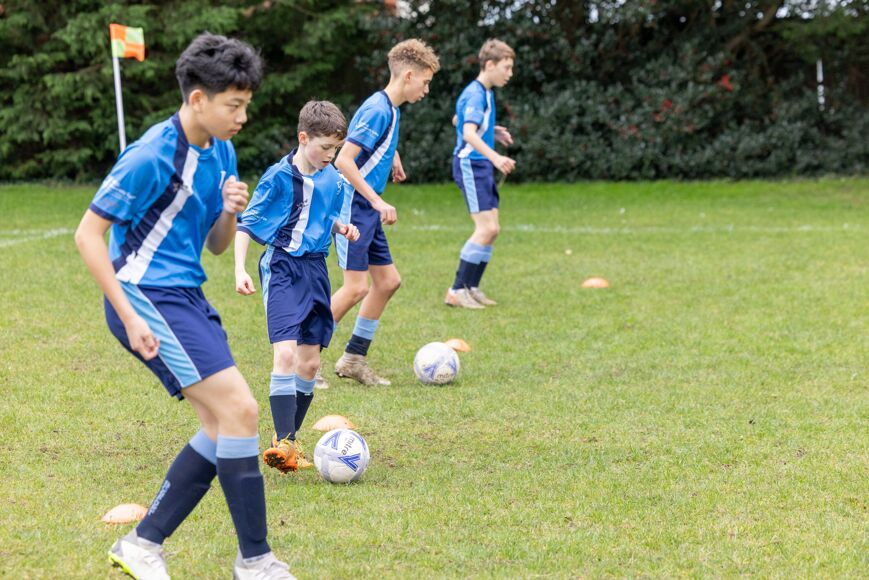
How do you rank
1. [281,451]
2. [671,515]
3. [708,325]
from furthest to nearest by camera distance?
1. [708,325]
2. [281,451]
3. [671,515]

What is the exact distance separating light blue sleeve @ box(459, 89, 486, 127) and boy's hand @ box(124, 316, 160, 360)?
622cm

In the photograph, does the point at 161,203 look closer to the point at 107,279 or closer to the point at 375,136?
the point at 107,279

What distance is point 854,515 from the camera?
4395mm

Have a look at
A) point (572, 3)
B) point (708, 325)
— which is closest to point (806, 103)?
point (572, 3)

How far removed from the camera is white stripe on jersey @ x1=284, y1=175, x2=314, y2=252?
520cm

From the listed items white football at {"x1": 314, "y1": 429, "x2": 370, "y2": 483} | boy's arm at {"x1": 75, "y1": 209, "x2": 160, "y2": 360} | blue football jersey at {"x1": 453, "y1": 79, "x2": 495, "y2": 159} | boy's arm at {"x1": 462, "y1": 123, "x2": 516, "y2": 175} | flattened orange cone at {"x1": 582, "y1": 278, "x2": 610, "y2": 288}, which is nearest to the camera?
boy's arm at {"x1": 75, "y1": 209, "x2": 160, "y2": 360}

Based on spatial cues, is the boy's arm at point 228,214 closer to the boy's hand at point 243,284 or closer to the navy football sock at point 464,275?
the boy's hand at point 243,284

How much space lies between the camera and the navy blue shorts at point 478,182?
9516 millimetres

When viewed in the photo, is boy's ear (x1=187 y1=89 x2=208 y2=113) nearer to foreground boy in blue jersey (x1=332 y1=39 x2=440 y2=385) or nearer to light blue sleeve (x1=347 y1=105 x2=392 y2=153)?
foreground boy in blue jersey (x1=332 y1=39 x2=440 y2=385)

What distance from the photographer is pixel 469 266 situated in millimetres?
9438

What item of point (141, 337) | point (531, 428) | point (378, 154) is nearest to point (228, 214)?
point (141, 337)

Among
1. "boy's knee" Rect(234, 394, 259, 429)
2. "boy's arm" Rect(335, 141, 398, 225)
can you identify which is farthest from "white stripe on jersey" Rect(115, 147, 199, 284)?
"boy's arm" Rect(335, 141, 398, 225)

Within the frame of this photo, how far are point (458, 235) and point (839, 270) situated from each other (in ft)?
14.9

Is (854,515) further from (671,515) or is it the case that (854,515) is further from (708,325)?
(708,325)
